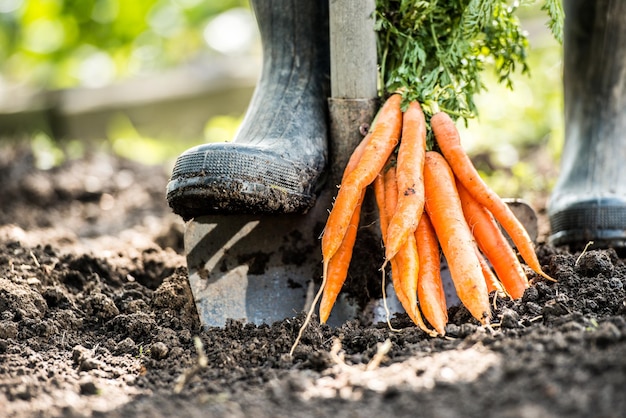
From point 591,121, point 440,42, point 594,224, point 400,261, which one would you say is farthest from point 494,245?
point 591,121

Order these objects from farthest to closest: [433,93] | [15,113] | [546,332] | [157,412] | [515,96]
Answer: [15,113] < [515,96] < [433,93] < [546,332] < [157,412]

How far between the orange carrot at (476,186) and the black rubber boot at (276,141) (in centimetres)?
37

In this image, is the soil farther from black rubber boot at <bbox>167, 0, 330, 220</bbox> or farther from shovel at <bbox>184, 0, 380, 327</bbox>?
black rubber boot at <bbox>167, 0, 330, 220</bbox>

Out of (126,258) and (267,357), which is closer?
(267,357)

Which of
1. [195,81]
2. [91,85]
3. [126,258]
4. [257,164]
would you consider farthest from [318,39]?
[91,85]

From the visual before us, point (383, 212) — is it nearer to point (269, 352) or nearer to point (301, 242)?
point (301, 242)

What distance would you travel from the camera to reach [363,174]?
2195 millimetres

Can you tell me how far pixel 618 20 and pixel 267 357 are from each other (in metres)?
1.80

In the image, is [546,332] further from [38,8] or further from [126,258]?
[38,8]

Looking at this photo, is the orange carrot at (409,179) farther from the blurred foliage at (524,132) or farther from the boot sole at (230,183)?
the blurred foliage at (524,132)

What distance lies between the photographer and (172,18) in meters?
7.14

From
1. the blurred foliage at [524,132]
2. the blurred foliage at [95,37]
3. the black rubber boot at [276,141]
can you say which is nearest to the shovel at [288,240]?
the black rubber boot at [276,141]

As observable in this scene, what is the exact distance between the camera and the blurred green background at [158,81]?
4.89 metres

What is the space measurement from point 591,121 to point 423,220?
1.02 metres
